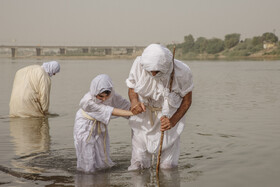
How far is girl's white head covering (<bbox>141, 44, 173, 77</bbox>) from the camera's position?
5.19 metres

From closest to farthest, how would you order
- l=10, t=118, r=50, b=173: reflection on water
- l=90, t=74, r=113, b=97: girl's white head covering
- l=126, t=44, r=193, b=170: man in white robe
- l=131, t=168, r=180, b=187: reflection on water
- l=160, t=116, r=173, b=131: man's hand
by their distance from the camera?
1. l=126, t=44, r=193, b=170: man in white robe
2. l=160, t=116, r=173, b=131: man's hand
3. l=90, t=74, r=113, b=97: girl's white head covering
4. l=131, t=168, r=180, b=187: reflection on water
5. l=10, t=118, r=50, b=173: reflection on water

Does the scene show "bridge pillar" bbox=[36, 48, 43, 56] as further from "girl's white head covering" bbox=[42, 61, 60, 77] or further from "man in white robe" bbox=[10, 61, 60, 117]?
"girl's white head covering" bbox=[42, 61, 60, 77]

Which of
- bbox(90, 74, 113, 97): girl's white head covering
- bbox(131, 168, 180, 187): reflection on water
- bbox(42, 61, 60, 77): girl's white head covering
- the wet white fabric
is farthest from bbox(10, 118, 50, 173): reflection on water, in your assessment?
bbox(90, 74, 113, 97): girl's white head covering

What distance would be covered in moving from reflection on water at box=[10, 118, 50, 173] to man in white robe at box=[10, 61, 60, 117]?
21 centimetres

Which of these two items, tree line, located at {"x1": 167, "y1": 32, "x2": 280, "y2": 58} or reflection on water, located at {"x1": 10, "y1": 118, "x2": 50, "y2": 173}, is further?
tree line, located at {"x1": 167, "y1": 32, "x2": 280, "y2": 58}

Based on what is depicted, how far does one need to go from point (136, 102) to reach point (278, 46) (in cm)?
9913

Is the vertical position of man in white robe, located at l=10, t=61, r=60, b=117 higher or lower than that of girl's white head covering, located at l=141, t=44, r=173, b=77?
lower

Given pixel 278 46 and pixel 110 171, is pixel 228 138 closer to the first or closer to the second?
pixel 110 171

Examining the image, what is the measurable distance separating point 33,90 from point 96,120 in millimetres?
5113

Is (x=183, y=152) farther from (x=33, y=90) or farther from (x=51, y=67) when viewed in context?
(x=33, y=90)

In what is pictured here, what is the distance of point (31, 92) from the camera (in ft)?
35.7

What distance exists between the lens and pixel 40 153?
25.6 feet

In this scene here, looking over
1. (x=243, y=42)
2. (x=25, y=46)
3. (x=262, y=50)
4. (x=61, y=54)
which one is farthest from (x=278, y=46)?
(x=25, y=46)

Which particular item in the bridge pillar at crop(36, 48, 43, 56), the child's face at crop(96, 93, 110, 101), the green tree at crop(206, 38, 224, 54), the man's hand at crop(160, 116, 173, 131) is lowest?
the bridge pillar at crop(36, 48, 43, 56)
